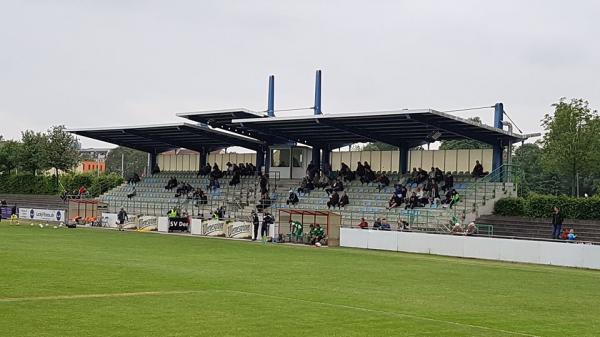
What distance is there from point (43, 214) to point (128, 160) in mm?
119115

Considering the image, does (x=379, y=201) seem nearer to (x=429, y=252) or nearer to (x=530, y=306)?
(x=429, y=252)

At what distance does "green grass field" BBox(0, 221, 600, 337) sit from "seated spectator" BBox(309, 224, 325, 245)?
13.6 metres

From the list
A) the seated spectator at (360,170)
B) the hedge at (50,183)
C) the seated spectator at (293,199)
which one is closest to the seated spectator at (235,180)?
the seated spectator at (293,199)

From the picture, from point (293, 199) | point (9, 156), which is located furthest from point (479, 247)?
point (9, 156)

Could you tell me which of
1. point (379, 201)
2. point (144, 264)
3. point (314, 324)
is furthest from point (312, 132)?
point (314, 324)

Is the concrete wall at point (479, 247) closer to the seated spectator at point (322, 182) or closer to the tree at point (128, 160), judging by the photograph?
the seated spectator at point (322, 182)

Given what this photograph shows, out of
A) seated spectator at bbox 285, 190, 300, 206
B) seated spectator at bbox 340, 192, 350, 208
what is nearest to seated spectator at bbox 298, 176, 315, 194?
seated spectator at bbox 285, 190, 300, 206

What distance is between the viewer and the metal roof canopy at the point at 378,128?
53.2m

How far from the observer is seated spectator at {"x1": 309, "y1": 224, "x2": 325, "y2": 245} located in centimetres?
4825

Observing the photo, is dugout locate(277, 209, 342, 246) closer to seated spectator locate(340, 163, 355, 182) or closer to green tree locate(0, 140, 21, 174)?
seated spectator locate(340, 163, 355, 182)

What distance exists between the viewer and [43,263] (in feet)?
87.7

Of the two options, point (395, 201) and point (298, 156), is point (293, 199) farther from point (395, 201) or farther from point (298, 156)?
point (298, 156)

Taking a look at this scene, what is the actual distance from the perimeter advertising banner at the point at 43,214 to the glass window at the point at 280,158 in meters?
17.7

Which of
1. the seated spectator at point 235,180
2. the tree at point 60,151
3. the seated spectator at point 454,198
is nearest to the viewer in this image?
the seated spectator at point 454,198
